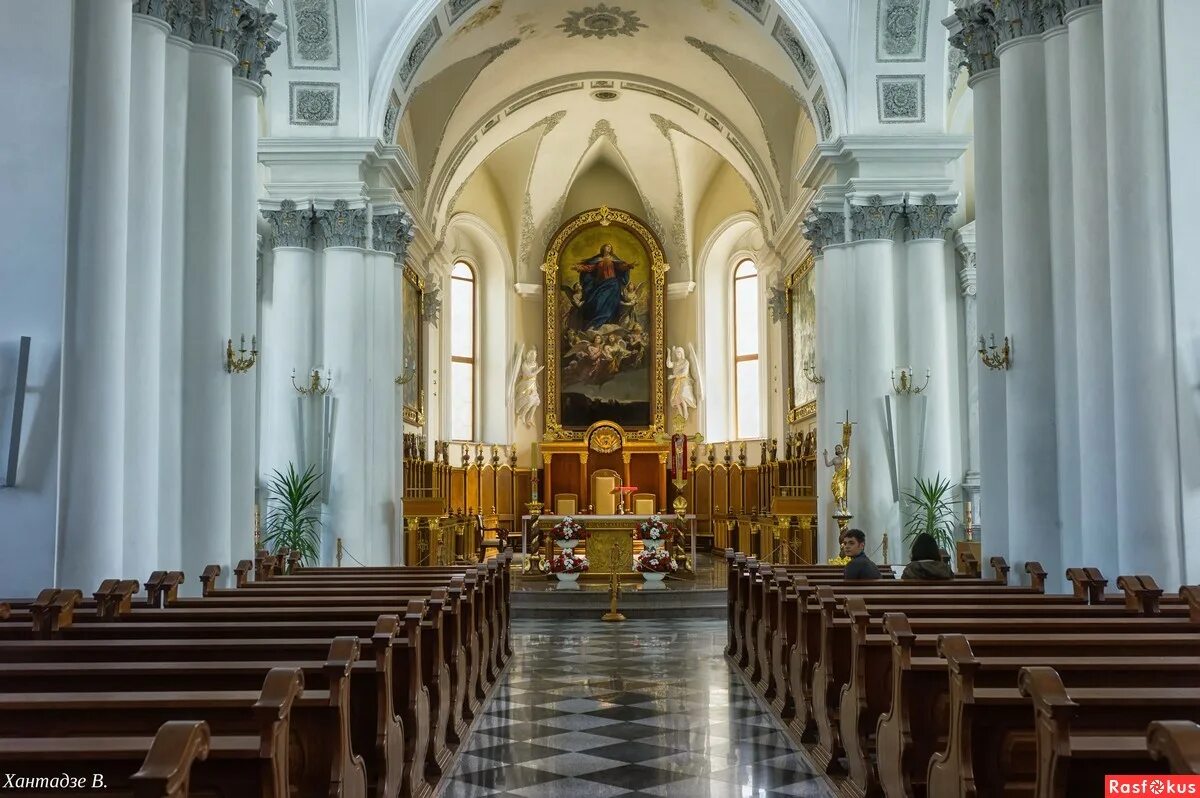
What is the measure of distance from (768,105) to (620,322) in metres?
9.13

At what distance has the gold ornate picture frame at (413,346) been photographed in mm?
22234

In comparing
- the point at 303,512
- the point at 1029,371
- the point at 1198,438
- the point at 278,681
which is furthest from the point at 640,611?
the point at 278,681

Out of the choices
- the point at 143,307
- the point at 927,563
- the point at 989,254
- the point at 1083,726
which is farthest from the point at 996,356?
the point at 143,307

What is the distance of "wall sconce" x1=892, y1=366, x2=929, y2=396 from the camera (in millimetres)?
17047

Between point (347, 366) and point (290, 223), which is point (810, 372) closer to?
point (347, 366)

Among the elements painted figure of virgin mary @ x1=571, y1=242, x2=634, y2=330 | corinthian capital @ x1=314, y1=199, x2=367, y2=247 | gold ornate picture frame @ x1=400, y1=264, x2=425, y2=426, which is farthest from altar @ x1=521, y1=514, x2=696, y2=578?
painted figure of virgin mary @ x1=571, y1=242, x2=634, y2=330

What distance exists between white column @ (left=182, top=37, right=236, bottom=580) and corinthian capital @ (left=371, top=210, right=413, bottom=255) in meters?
7.31

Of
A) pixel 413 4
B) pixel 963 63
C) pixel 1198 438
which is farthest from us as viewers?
pixel 413 4

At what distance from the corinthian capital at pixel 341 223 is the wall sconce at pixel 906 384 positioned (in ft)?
27.0

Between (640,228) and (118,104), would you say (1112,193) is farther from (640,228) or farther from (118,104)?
(640,228)

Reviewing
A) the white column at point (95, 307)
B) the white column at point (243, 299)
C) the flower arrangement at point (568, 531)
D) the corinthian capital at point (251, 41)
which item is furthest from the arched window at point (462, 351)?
the white column at point (95, 307)

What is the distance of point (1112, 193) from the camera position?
27.2 ft

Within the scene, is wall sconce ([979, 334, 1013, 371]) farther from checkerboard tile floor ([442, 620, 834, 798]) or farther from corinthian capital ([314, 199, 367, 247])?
corinthian capital ([314, 199, 367, 247])

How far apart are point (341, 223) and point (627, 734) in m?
11.5
